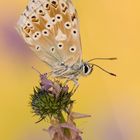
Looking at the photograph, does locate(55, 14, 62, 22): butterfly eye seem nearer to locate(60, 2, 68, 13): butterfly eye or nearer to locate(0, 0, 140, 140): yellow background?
locate(60, 2, 68, 13): butterfly eye

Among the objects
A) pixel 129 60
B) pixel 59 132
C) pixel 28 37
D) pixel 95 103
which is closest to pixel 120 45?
pixel 129 60

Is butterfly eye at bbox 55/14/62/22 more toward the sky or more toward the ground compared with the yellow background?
more toward the sky

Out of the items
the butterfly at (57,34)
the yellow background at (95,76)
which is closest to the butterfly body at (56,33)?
the butterfly at (57,34)

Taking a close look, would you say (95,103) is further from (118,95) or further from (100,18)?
(100,18)

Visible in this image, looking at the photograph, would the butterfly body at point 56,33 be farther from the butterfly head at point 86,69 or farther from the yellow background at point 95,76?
the yellow background at point 95,76

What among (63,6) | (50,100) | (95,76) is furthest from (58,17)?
(95,76)

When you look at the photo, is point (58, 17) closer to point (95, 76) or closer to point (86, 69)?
point (86, 69)

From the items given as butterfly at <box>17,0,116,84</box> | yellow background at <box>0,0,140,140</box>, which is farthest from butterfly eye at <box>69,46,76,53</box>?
yellow background at <box>0,0,140,140</box>
